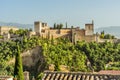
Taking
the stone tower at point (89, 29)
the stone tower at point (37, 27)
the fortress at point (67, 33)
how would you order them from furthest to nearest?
the stone tower at point (89, 29) < the stone tower at point (37, 27) < the fortress at point (67, 33)

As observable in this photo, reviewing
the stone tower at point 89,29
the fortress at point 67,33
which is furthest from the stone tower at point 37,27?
the stone tower at point 89,29

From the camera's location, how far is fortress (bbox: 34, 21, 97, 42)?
58500mm

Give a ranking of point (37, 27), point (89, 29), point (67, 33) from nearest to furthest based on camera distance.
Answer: point (37, 27)
point (67, 33)
point (89, 29)

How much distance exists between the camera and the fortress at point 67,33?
58500mm

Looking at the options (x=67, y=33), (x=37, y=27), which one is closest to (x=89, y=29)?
(x=67, y=33)

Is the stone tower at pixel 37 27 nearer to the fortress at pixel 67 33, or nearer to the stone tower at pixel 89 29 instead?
the fortress at pixel 67 33

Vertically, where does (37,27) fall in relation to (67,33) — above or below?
above

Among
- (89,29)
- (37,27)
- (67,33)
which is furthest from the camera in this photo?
(89,29)

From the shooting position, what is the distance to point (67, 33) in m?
59.8

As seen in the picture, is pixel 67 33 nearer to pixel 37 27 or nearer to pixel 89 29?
pixel 89 29

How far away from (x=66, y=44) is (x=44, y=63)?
26.3 ft

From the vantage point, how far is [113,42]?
202 ft

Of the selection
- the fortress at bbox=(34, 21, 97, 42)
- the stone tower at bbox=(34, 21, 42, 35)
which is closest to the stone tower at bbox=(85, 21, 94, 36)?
the fortress at bbox=(34, 21, 97, 42)

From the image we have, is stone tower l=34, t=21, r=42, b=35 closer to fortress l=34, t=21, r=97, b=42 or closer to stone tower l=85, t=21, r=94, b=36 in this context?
fortress l=34, t=21, r=97, b=42
